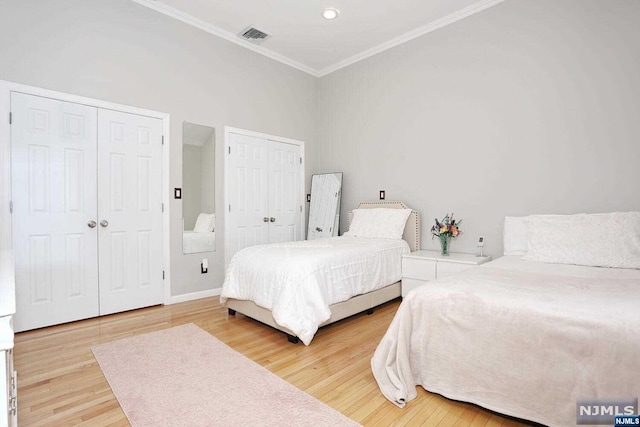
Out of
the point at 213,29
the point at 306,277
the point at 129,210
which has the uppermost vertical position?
the point at 213,29

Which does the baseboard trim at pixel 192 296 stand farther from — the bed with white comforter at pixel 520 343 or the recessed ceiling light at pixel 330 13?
the recessed ceiling light at pixel 330 13

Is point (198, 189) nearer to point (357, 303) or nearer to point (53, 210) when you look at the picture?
point (53, 210)

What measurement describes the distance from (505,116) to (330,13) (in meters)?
2.21

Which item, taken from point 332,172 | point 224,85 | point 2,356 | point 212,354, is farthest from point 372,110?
point 2,356

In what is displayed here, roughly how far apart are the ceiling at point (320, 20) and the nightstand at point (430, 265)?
2.71 metres

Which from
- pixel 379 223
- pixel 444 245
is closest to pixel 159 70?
pixel 379 223

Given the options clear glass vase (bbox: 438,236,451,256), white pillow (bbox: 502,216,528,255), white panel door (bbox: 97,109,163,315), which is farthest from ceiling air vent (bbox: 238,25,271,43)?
white pillow (bbox: 502,216,528,255)

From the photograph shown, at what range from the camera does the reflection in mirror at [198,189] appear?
374 cm

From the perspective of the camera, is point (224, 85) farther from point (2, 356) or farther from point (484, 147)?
point (2, 356)

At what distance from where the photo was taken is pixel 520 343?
1511 mm

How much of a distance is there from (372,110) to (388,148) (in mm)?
629

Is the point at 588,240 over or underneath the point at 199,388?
over


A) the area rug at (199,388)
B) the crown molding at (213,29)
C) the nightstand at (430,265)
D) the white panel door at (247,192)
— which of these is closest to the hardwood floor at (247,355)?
the area rug at (199,388)

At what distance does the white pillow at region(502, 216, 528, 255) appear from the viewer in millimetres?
3049
